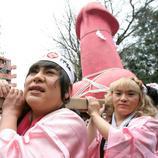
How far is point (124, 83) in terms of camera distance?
6.66 ft

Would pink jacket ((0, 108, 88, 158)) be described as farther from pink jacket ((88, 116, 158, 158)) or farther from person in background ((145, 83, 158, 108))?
person in background ((145, 83, 158, 108))

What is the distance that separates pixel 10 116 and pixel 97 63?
245 centimetres

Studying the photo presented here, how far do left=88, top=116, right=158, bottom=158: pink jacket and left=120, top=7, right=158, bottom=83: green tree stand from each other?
12867 mm

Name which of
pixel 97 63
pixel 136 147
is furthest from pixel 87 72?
pixel 136 147

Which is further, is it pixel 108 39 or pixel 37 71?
pixel 108 39

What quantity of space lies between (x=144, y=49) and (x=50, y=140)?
49.3 ft

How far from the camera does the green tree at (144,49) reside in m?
15.1

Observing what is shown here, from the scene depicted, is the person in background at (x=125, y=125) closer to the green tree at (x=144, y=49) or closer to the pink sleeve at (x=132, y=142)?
the pink sleeve at (x=132, y=142)

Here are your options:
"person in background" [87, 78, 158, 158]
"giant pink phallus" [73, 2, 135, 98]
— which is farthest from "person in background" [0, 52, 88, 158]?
"giant pink phallus" [73, 2, 135, 98]

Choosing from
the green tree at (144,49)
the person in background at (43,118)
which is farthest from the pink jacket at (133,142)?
the green tree at (144,49)

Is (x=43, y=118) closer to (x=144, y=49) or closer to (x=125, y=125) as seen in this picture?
(x=125, y=125)

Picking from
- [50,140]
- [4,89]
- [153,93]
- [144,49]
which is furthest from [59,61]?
[144,49]

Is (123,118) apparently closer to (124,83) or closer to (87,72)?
(124,83)

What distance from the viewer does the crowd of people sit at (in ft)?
4.00
